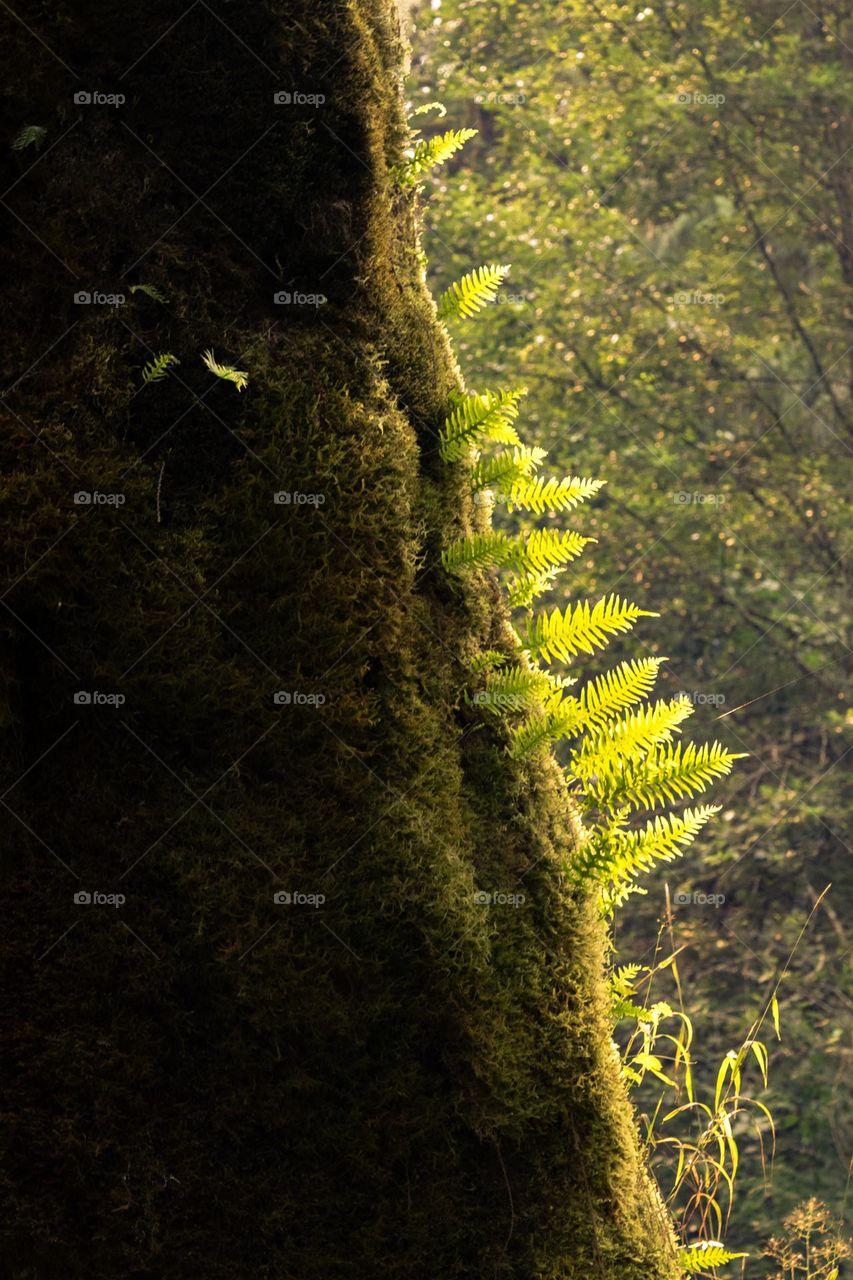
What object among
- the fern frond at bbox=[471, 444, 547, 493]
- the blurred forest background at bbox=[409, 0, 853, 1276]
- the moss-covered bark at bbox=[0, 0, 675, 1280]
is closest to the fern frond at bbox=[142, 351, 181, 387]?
the moss-covered bark at bbox=[0, 0, 675, 1280]

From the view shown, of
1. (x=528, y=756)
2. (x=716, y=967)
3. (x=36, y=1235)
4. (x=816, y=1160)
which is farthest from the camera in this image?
(x=716, y=967)

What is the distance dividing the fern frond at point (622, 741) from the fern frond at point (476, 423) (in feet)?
2.26

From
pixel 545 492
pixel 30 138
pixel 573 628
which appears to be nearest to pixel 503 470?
pixel 545 492

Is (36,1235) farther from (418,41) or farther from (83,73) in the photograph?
(418,41)

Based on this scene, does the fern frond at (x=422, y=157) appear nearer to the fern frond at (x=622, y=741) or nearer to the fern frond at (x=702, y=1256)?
the fern frond at (x=622, y=741)

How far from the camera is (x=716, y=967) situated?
1276 centimetres

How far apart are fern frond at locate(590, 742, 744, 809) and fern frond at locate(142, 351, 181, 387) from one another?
131 cm

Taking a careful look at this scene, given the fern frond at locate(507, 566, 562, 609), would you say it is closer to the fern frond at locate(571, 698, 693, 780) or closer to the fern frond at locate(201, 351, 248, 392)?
the fern frond at locate(571, 698, 693, 780)

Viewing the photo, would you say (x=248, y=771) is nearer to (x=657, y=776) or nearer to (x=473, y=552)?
(x=473, y=552)

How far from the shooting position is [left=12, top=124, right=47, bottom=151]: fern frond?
251 centimetres

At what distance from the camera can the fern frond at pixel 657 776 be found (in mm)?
2811

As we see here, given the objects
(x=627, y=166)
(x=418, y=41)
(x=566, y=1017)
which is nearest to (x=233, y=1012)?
(x=566, y=1017)

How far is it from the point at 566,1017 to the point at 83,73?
7.07 ft

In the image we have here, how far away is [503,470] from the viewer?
114 inches
